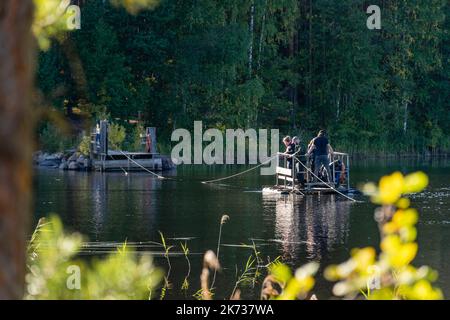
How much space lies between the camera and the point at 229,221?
79.8 ft

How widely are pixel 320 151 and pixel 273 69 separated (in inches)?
1242

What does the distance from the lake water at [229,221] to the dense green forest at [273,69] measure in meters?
13.9

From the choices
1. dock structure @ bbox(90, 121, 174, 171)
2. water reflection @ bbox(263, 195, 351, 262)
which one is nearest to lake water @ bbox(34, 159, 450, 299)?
water reflection @ bbox(263, 195, 351, 262)

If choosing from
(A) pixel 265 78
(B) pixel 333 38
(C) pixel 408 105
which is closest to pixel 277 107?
(A) pixel 265 78

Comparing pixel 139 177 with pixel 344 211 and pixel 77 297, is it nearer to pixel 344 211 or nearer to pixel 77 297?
pixel 344 211

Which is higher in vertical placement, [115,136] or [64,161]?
[115,136]

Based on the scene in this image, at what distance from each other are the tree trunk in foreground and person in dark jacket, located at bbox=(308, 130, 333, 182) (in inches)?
996

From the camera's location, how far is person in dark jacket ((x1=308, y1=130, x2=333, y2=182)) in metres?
29.8

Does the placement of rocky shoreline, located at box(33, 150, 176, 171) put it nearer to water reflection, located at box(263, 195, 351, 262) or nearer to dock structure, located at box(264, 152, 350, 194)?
dock structure, located at box(264, 152, 350, 194)

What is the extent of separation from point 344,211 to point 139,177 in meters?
14.4

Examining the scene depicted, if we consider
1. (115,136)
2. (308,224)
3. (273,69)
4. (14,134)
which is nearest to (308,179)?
(308,224)

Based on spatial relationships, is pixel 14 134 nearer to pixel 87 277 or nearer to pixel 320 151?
pixel 87 277

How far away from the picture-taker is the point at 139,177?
39.9 m

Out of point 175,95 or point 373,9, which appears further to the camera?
point 373,9
